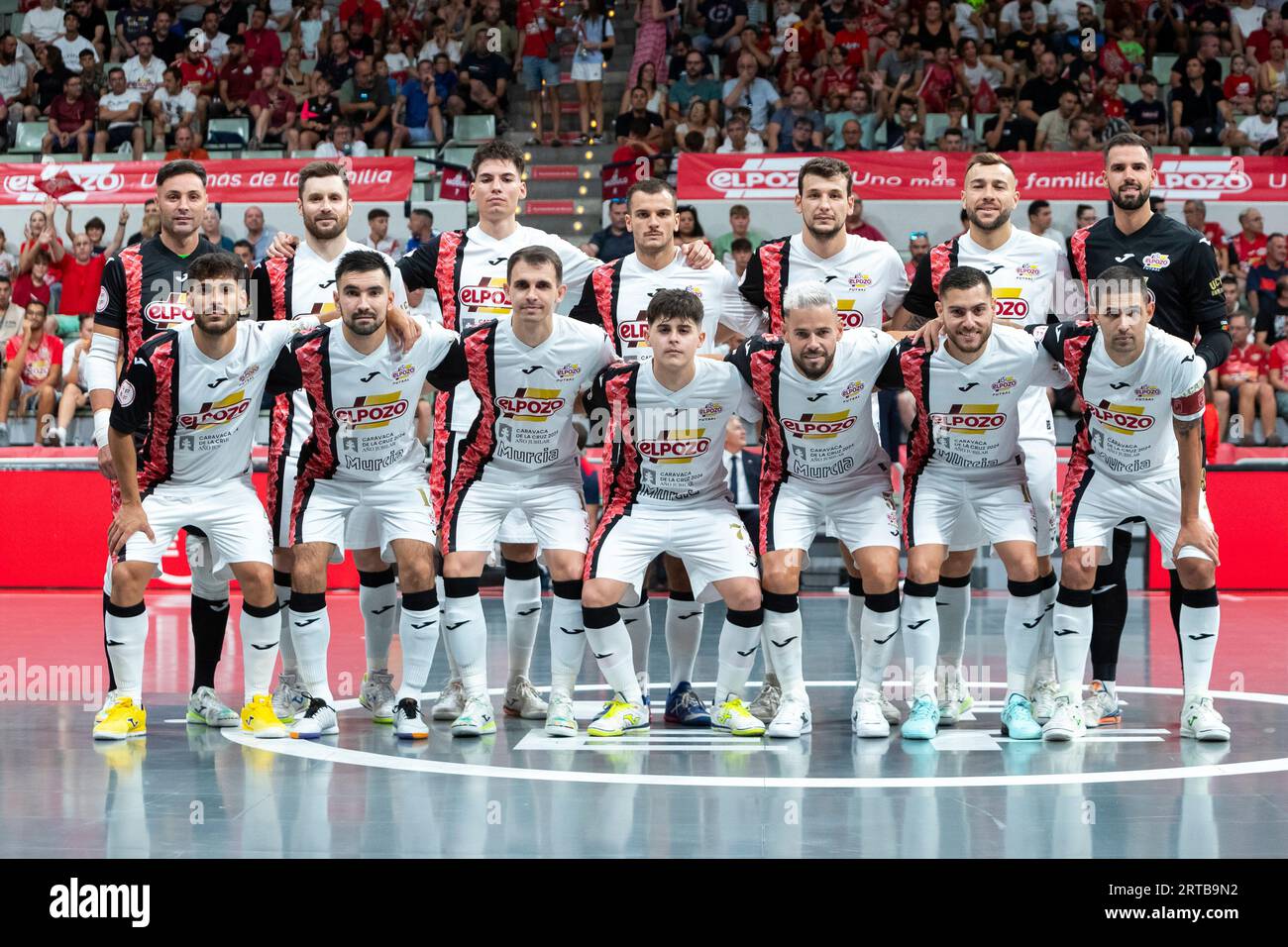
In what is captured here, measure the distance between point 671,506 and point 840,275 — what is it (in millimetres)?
1565

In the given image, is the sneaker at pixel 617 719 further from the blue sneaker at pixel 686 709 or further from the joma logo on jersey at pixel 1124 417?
the joma logo on jersey at pixel 1124 417

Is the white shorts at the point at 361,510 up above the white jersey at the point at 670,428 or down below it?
below

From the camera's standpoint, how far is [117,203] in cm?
1794

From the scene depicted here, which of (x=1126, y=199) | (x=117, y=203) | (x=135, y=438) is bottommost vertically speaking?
(x=135, y=438)

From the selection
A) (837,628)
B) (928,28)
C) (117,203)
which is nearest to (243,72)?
(117,203)

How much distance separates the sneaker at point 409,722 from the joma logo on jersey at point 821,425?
2297 mm

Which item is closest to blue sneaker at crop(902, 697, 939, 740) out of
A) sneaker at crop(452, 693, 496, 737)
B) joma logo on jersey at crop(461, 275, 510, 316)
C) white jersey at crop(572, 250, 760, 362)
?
sneaker at crop(452, 693, 496, 737)

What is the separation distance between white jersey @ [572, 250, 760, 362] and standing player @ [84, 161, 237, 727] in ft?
6.64

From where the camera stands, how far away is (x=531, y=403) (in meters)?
7.49

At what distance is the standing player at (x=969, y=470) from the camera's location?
23.8 ft

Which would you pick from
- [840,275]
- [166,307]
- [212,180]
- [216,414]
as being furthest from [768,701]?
[212,180]

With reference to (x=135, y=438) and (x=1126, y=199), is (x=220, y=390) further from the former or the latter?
(x=1126, y=199)

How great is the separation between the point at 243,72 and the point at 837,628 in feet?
43.3

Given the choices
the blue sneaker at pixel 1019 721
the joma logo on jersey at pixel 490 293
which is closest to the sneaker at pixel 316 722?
the joma logo on jersey at pixel 490 293
